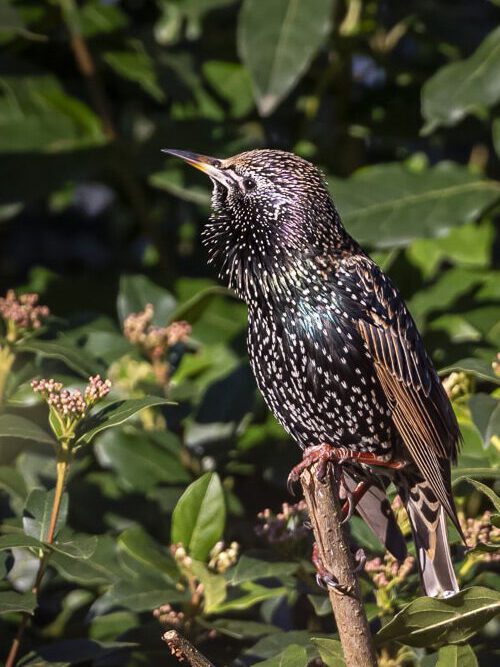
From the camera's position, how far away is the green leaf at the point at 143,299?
4.53m

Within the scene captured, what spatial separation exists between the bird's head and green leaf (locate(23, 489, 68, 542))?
918 millimetres

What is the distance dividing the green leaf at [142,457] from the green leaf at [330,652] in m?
1.01

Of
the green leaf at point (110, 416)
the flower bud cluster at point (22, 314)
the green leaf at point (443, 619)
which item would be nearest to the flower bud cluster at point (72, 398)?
the green leaf at point (110, 416)

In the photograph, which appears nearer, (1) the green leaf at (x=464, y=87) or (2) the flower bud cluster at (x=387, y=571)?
(2) the flower bud cluster at (x=387, y=571)

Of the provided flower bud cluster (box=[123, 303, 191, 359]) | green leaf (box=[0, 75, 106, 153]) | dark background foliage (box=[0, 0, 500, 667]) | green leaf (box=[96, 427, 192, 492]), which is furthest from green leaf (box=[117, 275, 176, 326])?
green leaf (box=[0, 75, 106, 153])

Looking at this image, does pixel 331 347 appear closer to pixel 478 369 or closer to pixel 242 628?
pixel 478 369

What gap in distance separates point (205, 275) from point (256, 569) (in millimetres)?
2005

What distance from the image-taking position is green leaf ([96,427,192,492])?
416 cm

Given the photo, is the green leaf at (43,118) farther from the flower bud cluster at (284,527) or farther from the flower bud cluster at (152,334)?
the flower bud cluster at (284,527)

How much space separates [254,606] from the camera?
4.26m

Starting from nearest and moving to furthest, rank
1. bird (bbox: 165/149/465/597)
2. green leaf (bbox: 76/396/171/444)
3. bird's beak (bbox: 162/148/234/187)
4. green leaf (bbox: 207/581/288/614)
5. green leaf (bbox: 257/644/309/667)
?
green leaf (bbox: 257/644/309/667)
green leaf (bbox: 76/396/171/444)
green leaf (bbox: 207/581/288/614)
bird (bbox: 165/149/465/597)
bird's beak (bbox: 162/148/234/187)

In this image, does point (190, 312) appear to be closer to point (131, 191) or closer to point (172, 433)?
point (172, 433)

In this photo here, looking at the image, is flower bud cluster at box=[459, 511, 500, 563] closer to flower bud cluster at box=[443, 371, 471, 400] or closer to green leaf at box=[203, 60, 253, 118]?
flower bud cluster at box=[443, 371, 471, 400]

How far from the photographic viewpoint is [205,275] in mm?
5383
